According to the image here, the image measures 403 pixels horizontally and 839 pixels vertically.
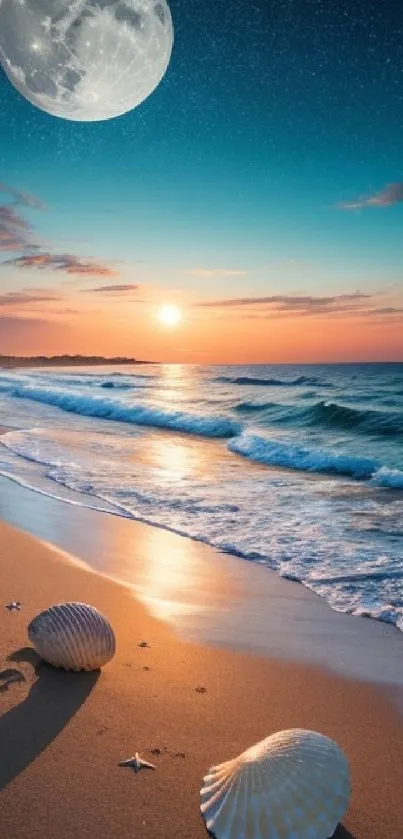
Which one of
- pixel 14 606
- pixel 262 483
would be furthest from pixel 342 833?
pixel 262 483

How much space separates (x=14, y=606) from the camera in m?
4.88

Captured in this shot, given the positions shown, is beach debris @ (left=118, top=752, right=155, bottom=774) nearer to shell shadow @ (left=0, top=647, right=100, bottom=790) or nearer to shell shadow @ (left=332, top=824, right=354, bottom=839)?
shell shadow @ (left=0, top=647, right=100, bottom=790)

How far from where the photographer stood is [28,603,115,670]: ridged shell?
3.79 metres

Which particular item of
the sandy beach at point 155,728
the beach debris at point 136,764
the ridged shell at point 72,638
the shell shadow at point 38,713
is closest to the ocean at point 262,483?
the sandy beach at point 155,728

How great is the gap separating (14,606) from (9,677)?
3.88 feet

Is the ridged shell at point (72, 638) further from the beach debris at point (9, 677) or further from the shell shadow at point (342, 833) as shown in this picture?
the shell shadow at point (342, 833)

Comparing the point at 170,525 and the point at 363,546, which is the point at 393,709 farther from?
the point at 170,525

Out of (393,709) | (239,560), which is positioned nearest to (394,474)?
(239,560)

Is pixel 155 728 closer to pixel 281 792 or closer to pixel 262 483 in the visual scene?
pixel 281 792

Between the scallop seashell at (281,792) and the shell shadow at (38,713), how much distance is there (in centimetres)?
91

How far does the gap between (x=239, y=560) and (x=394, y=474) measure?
23.7 feet

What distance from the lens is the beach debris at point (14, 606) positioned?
4.82 meters

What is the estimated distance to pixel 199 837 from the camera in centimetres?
265

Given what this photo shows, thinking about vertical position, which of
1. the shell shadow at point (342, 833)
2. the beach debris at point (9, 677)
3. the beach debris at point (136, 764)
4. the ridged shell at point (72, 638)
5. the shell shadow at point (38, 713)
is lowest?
the shell shadow at point (342, 833)
